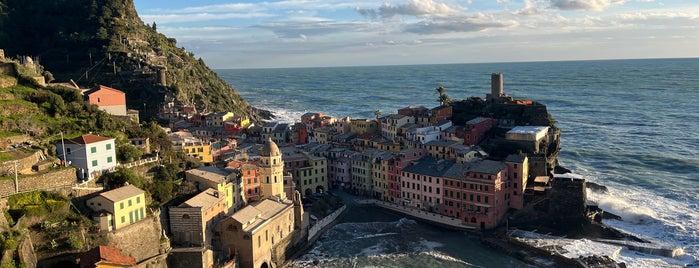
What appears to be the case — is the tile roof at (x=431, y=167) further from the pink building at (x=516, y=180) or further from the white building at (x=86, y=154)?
the white building at (x=86, y=154)

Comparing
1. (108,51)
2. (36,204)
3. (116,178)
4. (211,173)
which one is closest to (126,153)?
(116,178)

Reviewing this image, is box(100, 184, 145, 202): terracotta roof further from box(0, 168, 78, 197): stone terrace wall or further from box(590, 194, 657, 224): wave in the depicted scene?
box(590, 194, 657, 224): wave

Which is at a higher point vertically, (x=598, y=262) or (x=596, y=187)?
(x=596, y=187)

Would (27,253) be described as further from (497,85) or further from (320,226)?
(497,85)

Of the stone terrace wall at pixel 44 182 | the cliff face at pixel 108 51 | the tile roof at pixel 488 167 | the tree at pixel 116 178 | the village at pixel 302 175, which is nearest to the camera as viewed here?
the stone terrace wall at pixel 44 182

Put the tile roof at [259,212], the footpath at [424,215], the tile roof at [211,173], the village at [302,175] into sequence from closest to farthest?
the village at [302,175], the tile roof at [259,212], the tile roof at [211,173], the footpath at [424,215]

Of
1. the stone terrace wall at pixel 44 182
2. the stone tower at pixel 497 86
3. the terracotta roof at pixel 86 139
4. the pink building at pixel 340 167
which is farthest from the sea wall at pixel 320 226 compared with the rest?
the stone tower at pixel 497 86

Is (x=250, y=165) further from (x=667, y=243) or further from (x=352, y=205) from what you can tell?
(x=667, y=243)

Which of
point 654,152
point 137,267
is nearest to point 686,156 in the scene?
point 654,152
